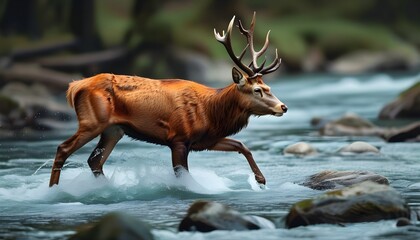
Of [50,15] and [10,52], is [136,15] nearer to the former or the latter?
[50,15]

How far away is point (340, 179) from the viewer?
13.4 m

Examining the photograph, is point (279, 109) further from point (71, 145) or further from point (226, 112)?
point (71, 145)

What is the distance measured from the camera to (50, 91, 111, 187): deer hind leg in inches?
516

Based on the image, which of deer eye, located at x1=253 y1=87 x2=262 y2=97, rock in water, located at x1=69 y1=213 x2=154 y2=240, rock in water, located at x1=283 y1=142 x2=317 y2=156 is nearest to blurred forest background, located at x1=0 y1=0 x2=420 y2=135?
rock in water, located at x1=283 y1=142 x2=317 y2=156

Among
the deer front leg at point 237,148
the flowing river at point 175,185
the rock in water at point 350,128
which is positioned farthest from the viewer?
the rock in water at point 350,128

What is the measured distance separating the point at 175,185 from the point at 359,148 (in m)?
5.19

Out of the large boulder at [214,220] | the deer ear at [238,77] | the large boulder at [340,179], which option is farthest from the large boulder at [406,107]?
the large boulder at [214,220]

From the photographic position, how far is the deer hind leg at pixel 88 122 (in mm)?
13094

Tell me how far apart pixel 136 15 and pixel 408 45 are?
12.7m

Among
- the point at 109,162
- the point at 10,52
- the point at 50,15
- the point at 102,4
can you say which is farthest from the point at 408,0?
the point at 109,162

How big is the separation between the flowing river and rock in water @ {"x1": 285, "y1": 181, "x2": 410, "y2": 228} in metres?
0.11

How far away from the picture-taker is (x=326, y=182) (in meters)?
13.4

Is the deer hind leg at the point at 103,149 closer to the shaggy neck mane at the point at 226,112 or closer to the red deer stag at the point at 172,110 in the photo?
the red deer stag at the point at 172,110

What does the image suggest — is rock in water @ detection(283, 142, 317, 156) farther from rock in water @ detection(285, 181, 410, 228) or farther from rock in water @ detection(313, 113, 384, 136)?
Result: rock in water @ detection(285, 181, 410, 228)
